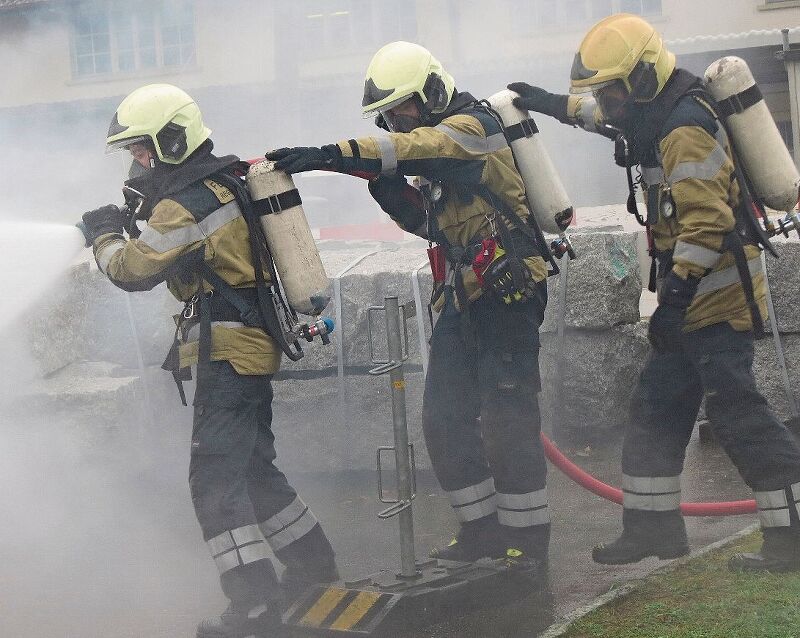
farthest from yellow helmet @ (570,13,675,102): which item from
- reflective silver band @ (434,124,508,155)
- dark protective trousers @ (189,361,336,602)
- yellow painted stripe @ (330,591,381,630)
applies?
yellow painted stripe @ (330,591,381,630)

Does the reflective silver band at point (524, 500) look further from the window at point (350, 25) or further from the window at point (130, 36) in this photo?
the window at point (130, 36)

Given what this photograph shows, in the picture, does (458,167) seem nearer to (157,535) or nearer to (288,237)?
(288,237)

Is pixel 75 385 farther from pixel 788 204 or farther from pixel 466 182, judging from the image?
pixel 788 204

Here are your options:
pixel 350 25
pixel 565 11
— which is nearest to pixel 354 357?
pixel 350 25

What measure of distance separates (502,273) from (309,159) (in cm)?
88

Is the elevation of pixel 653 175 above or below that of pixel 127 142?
below

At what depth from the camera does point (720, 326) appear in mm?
4051

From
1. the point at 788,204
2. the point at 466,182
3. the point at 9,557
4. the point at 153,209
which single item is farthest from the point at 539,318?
the point at 9,557

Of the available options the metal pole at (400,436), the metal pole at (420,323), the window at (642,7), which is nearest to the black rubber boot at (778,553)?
the metal pole at (400,436)

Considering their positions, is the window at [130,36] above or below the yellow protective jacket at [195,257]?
above

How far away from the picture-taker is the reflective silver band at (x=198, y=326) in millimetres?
4090

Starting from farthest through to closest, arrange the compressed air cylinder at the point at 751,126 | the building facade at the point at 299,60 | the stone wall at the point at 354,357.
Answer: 1. the building facade at the point at 299,60
2. the stone wall at the point at 354,357
3. the compressed air cylinder at the point at 751,126

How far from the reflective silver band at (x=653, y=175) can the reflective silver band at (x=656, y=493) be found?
1.09 meters

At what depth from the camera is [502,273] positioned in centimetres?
427
